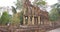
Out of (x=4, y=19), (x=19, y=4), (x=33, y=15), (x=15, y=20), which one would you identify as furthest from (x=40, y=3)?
(x=4, y=19)

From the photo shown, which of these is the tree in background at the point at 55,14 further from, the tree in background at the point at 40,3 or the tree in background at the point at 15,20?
the tree in background at the point at 15,20

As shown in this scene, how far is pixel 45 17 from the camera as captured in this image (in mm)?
1823

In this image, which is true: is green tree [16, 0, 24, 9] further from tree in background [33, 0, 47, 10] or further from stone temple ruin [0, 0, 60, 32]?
tree in background [33, 0, 47, 10]

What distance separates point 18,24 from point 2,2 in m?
A: 0.45

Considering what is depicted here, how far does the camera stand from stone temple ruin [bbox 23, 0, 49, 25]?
1810 millimetres

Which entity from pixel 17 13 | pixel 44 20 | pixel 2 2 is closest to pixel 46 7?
pixel 44 20

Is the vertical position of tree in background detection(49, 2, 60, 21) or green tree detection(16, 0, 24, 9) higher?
green tree detection(16, 0, 24, 9)

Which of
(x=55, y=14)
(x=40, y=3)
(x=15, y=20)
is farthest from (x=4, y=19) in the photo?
(x=55, y=14)

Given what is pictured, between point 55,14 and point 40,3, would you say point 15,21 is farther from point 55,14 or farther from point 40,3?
point 55,14

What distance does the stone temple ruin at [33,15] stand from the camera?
5.94ft

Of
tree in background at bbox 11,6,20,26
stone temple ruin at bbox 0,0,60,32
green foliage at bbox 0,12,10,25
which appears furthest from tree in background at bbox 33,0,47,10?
green foliage at bbox 0,12,10,25

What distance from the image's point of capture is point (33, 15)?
1827 millimetres

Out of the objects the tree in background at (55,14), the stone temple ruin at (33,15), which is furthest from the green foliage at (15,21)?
the tree in background at (55,14)

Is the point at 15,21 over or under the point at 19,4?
under
